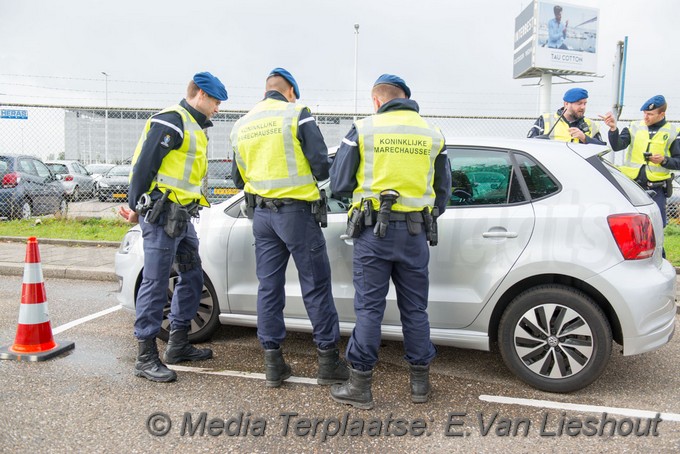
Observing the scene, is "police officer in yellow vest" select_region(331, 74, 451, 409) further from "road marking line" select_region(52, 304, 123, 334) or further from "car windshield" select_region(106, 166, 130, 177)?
"car windshield" select_region(106, 166, 130, 177)

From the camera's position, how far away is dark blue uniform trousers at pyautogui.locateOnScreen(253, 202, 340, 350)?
3430mm

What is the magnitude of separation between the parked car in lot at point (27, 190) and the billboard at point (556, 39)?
29583 mm

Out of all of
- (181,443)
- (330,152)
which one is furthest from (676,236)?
(181,443)

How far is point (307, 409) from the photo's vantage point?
322 centimetres

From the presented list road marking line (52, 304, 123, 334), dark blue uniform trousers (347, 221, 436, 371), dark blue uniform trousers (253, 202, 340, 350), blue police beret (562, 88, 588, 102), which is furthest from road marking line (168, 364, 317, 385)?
blue police beret (562, 88, 588, 102)

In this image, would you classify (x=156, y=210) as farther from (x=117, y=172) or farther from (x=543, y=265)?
(x=117, y=172)

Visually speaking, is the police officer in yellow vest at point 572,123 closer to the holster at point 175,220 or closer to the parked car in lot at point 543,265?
the parked car in lot at point 543,265

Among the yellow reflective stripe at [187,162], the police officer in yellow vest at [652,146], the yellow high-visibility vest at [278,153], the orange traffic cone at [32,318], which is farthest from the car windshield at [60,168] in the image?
the police officer in yellow vest at [652,146]

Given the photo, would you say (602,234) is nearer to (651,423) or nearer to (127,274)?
(651,423)

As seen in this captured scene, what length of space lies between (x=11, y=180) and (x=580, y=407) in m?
10.8

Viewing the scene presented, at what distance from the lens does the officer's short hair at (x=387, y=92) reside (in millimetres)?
3258

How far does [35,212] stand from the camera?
1110 cm

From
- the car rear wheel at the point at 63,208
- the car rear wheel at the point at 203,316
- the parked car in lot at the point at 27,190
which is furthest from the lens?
the car rear wheel at the point at 63,208

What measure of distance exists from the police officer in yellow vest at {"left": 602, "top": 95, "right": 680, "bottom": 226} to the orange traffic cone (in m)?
5.12
